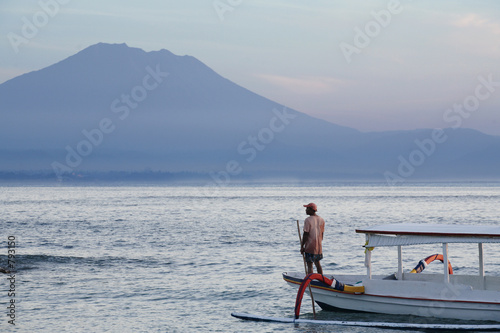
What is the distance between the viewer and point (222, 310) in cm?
2000

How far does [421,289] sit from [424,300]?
27 centimetres

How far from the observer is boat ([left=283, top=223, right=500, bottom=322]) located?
16000 mm

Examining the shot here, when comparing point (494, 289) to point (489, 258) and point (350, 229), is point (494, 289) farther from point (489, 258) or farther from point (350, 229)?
Result: point (350, 229)

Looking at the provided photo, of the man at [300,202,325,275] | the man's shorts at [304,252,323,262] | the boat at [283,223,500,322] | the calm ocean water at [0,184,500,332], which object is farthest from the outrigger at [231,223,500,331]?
the man at [300,202,325,275]

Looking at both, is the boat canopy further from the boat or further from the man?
the man

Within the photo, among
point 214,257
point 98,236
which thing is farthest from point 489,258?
point 98,236

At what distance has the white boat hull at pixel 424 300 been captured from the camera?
16.0 metres

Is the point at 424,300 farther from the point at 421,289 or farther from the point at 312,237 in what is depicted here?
the point at 312,237

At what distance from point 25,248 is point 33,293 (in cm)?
1694

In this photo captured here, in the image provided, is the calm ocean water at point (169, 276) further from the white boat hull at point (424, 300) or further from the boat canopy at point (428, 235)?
the boat canopy at point (428, 235)

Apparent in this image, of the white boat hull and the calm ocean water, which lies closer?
the white boat hull

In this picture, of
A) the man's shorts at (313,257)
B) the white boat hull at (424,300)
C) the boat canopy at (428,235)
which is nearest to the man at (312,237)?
the man's shorts at (313,257)

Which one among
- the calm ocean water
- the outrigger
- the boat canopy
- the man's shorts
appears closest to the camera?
the boat canopy

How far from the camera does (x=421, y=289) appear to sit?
16453mm
